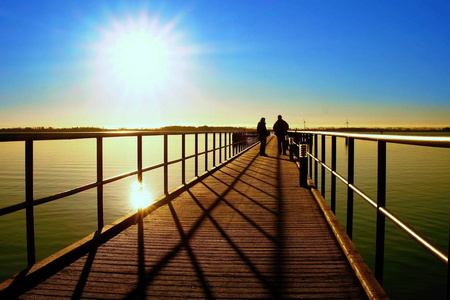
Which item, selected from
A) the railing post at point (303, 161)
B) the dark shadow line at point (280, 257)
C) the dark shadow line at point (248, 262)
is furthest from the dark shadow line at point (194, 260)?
the railing post at point (303, 161)

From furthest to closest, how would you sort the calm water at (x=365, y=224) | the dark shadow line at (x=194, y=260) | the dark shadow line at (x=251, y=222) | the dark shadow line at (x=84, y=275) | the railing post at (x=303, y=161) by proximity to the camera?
the railing post at (x=303, y=161)
the calm water at (x=365, y=224)
the dark shadow line at (x=251, y=222)
the dark shadow line at (x=194, y=260)
the dark shadow line at (x=84, y=275)

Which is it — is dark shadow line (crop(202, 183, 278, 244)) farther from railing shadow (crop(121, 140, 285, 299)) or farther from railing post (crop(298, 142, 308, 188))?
railing post (crop(298, 142, 308, 188))

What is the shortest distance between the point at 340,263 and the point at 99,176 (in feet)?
9.85

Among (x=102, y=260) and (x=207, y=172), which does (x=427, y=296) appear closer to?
(x=102, y=260)

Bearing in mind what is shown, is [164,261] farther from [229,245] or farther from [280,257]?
[280,257]

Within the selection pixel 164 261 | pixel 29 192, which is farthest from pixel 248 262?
pixel 29 192

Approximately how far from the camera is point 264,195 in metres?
8.03

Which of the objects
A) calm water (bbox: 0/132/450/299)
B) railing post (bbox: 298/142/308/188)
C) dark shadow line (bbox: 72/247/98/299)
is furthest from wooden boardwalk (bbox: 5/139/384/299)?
calm water (bbox: 0/132/450/299)

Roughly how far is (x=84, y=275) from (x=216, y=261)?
1259 millimetres

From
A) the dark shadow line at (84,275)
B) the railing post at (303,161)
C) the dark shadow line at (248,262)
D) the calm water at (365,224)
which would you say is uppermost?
the railing post at (303,161)

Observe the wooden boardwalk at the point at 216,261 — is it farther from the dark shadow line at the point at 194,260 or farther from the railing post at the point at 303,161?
the railing post at the point at 303,161

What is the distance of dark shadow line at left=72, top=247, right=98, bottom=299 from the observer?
121 inches

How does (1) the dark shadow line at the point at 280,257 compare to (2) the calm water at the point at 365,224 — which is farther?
(2) the calm water at the point at 365,224

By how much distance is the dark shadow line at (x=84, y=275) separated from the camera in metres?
3.07
